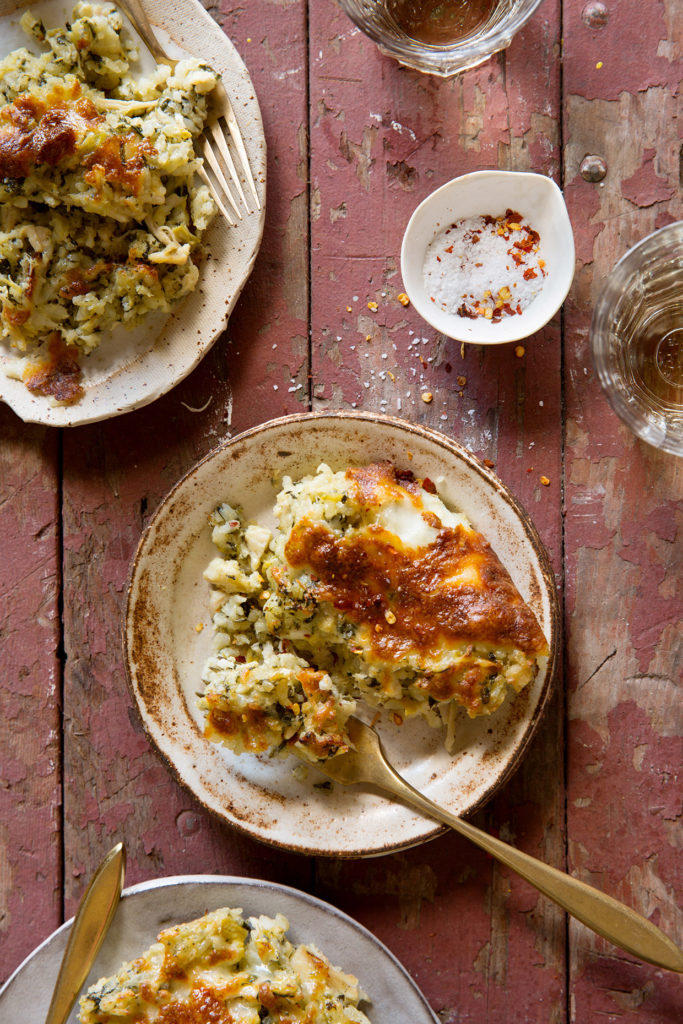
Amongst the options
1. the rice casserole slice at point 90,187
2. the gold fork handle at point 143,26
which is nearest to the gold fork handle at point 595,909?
the rice casserole slice at point 90,187

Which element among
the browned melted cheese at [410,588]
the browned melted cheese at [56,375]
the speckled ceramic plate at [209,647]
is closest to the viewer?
the browned melted cheese at [410,588]

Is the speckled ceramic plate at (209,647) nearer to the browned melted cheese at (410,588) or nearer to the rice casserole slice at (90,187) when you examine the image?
the browned melted cheese at (410,588)

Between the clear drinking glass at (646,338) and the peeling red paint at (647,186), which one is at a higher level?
the peeling red paint at (647,186)

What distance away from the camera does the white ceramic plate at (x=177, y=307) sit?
1.92 meters

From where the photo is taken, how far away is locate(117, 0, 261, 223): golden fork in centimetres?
192

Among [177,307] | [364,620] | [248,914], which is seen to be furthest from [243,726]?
[177,307]

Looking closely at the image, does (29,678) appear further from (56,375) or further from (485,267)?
(485,267)

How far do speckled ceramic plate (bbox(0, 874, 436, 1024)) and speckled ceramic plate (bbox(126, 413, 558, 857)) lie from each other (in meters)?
0.15

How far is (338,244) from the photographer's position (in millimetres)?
2080

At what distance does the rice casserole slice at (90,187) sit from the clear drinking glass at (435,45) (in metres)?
0.38

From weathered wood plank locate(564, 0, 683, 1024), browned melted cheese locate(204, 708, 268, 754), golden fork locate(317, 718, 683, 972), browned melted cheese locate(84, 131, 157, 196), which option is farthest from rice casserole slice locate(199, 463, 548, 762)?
browned melted cheese locate(84, 131, 157, 196)

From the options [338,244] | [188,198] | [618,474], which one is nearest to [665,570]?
[618,474]

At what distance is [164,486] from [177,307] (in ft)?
1.42

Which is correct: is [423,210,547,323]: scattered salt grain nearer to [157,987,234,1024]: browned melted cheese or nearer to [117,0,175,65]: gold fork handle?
[117,0,175,65]: gold fork handle
